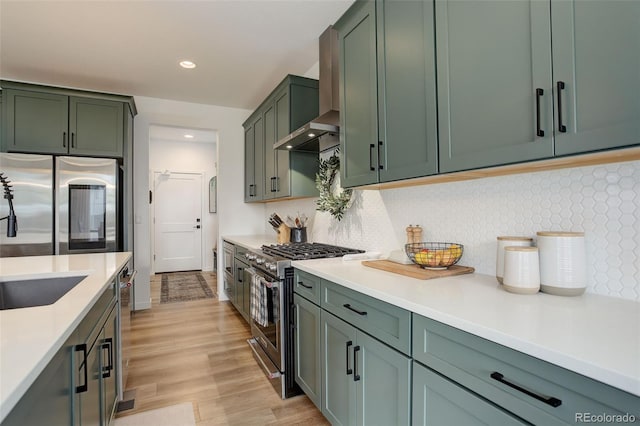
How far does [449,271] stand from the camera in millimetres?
1579

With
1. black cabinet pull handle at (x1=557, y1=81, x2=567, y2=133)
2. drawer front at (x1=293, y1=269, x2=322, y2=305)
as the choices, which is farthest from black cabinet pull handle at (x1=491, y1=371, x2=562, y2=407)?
drawer front at (x1=293, y1=269, x2=322, y2=305)

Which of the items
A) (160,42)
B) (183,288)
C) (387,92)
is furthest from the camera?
(183,288)

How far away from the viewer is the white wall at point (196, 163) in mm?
6477

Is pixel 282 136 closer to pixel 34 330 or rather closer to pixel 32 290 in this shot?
pixel 32 290

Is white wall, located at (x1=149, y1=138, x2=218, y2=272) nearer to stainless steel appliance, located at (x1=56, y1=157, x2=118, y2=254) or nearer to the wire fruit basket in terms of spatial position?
stainless steel appliance, located at (x1=56, y1=157, x2=118, y2=254)

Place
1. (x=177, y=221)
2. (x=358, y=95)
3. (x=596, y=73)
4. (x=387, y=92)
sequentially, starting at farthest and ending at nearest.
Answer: (x=177, y=221)
(x=358, y=95)
(x=387, y=92)
(x=596, y=73)

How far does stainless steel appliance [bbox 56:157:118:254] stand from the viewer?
128 inches

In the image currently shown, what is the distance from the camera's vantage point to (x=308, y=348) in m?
1.97

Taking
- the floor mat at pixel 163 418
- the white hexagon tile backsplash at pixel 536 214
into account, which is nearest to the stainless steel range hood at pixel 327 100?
the white hexagon tile backsplash at pixel 536 214

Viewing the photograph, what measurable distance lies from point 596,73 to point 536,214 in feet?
2.06

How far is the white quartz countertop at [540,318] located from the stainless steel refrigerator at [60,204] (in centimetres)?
303

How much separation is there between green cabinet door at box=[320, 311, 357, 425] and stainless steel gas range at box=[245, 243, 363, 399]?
0.45 meters

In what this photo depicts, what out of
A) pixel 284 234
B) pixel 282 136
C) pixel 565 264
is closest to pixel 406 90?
pixel 565 264

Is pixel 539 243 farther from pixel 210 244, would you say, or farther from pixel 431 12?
pixel 210 244
